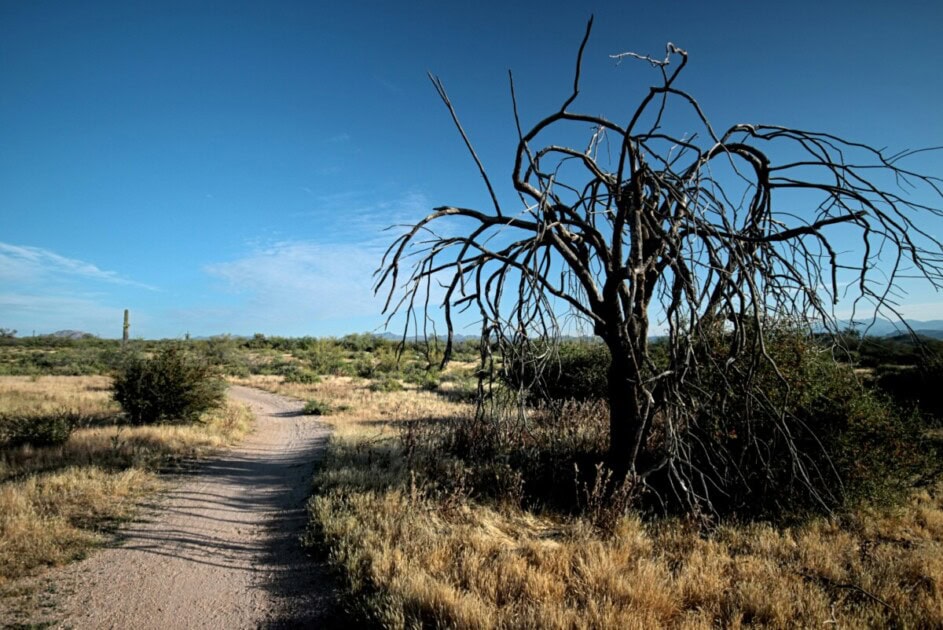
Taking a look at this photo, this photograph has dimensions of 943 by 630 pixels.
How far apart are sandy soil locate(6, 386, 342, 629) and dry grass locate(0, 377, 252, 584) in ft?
1.46

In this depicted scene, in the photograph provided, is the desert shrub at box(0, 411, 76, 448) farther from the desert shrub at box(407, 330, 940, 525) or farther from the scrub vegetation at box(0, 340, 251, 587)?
the desert shrub at box(407, 330, 940, 525)

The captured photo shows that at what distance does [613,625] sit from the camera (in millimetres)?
3363

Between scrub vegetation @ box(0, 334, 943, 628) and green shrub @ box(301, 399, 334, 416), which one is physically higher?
scrub vegetation @ box(0, 334, 943, 628)

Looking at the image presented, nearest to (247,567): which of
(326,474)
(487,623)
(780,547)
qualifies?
(326,474)

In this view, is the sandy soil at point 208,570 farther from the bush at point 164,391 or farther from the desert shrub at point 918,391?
the desert shrub at point 918,391

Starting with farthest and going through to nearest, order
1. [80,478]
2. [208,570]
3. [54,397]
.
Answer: [54,397] < [80,478] < [208,570]

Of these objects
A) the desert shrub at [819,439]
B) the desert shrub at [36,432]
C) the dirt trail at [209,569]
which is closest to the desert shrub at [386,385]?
the desert shrub at [36,432]

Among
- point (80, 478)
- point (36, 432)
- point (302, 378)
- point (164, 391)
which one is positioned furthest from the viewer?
point (302, 378)

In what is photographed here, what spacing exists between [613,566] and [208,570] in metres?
4.43

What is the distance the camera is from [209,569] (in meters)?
5.25

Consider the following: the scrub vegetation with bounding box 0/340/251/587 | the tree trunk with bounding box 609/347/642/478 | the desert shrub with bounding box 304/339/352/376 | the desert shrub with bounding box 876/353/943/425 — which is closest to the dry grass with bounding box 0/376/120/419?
the scrub vegetation with bounding box 0/340/251/587

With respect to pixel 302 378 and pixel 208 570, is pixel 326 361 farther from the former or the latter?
pixel 208 570

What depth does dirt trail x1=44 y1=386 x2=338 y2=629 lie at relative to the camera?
4.30 metres

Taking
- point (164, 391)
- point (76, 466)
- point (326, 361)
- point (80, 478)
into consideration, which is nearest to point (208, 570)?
point (80, 478)
